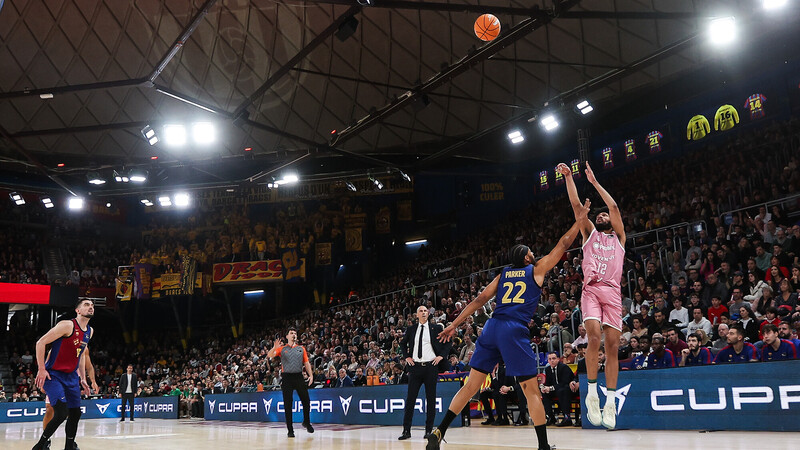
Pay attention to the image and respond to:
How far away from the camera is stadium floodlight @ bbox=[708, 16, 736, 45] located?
15.9 metres

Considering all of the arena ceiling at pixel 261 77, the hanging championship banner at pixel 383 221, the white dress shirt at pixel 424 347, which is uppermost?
the arena ceiling at pixel 261 77

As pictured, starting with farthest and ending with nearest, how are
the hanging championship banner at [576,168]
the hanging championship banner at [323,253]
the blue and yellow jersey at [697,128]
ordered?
1. the hanging championship banner at [323,253]
2. the hanging championship banner at [576,168]
3. the blue and yellow jersey at [697,128]

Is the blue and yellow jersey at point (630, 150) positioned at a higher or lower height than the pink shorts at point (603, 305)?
higher

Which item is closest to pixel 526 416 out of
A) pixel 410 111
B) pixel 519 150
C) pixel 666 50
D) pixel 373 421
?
pixel 373 421

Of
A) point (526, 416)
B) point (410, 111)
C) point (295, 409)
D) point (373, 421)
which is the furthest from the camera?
point (410, 111)

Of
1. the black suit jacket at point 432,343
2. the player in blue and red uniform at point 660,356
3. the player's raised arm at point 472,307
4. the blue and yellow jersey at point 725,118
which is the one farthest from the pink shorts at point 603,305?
the blue and yellow jersey at point 725,118

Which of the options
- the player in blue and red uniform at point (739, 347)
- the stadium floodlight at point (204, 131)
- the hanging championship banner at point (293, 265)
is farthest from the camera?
the hanging championship banner at point (293, 265)

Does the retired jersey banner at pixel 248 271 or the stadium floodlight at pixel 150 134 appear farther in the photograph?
the retired jersey banner at pixel 248 271

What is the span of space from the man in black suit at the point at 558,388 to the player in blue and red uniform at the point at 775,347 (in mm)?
3572

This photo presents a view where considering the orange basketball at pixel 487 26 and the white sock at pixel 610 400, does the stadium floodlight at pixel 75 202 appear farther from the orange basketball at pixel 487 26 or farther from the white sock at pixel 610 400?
the white sock at pixel 610 400

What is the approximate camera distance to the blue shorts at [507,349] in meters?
6.98

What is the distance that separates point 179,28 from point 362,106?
9137 mm

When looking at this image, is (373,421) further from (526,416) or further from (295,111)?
(295,111)

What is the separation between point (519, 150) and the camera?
3111 cm
